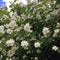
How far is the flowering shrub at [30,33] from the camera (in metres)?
4.00

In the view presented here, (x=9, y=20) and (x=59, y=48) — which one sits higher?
(x=9, y=20)

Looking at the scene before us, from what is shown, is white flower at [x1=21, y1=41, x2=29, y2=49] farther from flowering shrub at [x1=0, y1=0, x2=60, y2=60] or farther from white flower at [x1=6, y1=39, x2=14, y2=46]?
white flower at [x1=6, y1=39, x2=14, y2=46]

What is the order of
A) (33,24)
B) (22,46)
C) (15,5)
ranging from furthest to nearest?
(15,5), (33,24), (22,46)

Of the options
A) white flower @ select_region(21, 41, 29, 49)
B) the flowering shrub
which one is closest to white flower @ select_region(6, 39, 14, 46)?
the flowering shrub

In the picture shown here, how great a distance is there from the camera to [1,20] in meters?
4.49

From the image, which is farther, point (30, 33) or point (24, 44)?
point (30, 33)

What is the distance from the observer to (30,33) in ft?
13.4

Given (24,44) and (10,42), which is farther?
(10,42)

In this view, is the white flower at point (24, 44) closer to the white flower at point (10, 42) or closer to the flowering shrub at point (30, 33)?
the flowering shrub at point (30, 33)

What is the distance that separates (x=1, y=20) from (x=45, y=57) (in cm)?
94

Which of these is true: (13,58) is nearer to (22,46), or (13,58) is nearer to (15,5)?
(22,46)

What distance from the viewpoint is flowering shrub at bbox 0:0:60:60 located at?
13.1 feet

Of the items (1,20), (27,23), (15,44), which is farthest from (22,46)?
(1,20)

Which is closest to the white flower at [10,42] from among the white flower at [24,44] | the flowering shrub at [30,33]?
the flowering shrub at [30,33]
